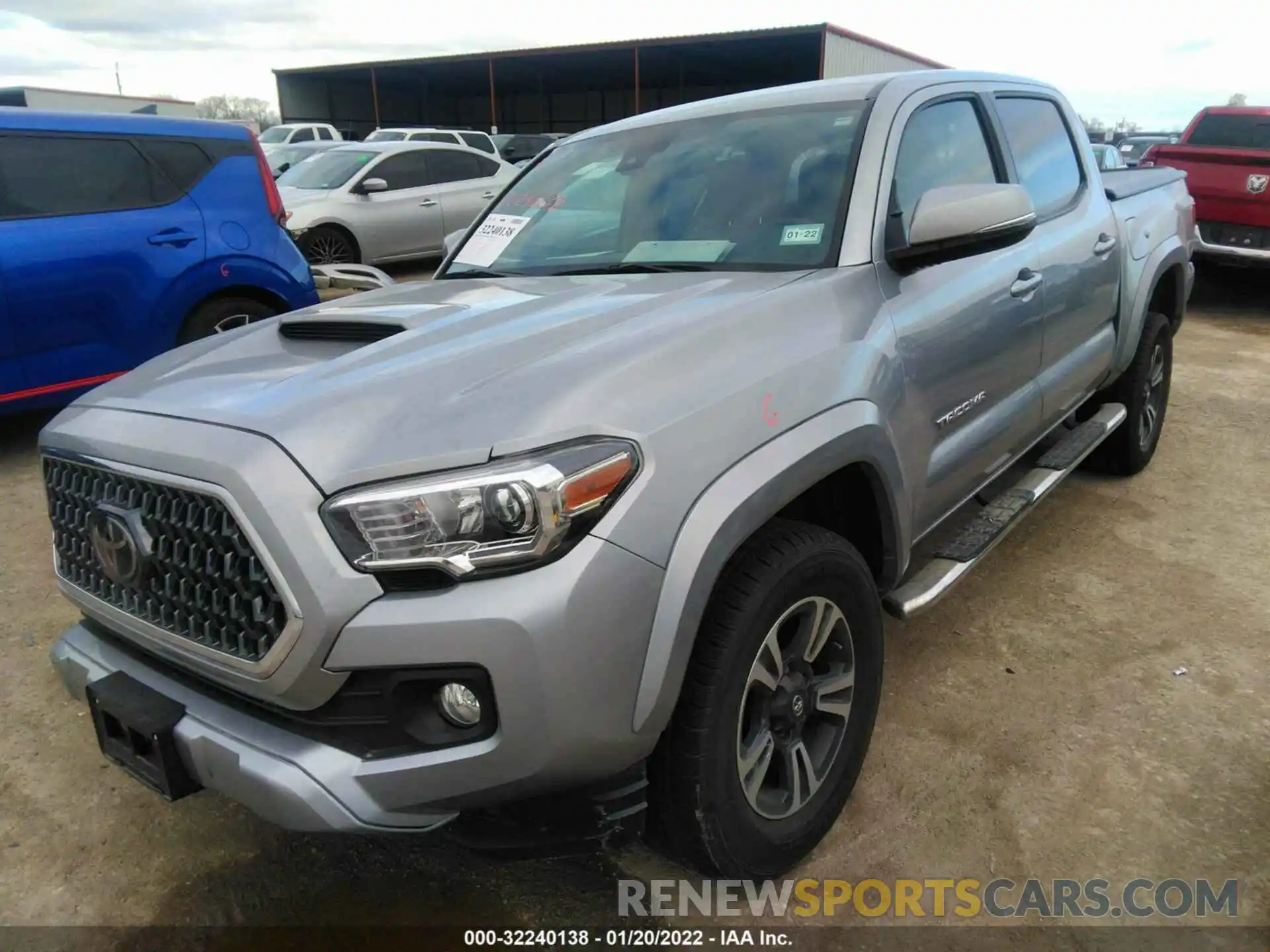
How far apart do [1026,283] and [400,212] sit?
30.1 feet

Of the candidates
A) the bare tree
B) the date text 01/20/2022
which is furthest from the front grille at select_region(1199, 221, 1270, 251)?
the bare tree

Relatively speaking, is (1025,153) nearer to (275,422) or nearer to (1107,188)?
(1107,188)

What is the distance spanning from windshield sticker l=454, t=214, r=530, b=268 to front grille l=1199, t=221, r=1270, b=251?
8.36 m

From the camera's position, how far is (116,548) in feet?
6.08

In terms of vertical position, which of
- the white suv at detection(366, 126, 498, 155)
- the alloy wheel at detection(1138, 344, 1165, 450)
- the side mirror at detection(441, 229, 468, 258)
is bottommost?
the alloy wheel at detection(1138, 344, 1165, 450)

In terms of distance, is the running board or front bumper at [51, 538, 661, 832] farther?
the running board

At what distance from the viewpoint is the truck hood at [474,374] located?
5.41 ft

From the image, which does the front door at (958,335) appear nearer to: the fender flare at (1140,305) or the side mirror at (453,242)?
the fender flare at (1140,305)

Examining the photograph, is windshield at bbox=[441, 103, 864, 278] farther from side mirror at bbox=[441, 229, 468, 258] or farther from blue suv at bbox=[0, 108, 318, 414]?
blue suv at bbox=[0, 108, 318, 414]

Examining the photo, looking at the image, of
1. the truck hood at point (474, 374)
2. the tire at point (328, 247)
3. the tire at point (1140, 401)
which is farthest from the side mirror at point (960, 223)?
the tire at point (328, 247)

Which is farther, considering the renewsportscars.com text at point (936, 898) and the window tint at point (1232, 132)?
the window tint at point (1232, 132)

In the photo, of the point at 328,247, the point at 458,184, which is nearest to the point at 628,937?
the point at 328,247

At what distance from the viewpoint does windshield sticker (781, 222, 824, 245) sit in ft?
8.20

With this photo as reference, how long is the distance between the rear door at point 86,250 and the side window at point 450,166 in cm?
641
